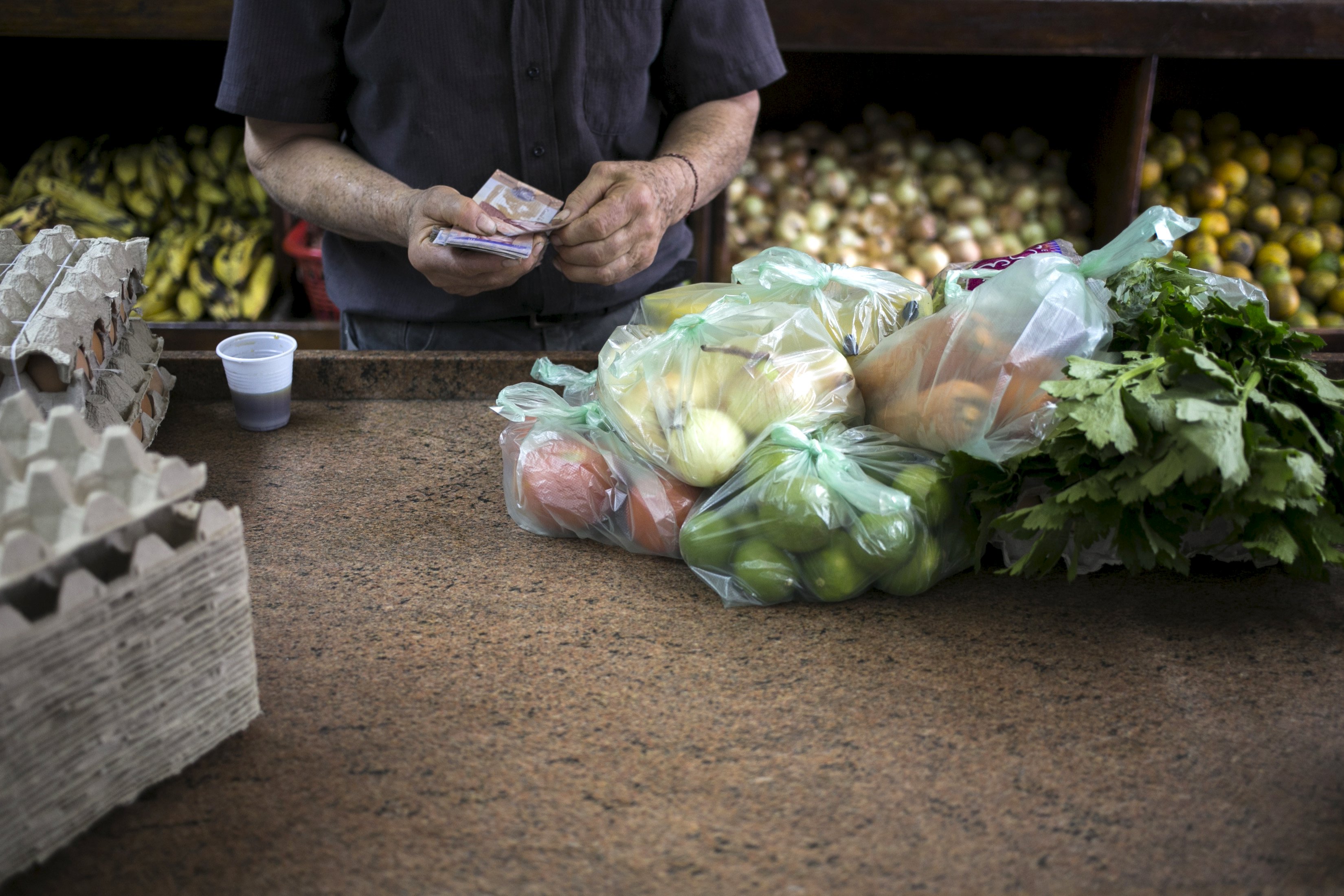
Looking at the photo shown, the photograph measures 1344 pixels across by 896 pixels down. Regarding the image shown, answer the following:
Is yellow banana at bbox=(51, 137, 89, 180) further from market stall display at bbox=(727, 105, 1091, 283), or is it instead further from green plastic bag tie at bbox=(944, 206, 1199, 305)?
green plastic bag tie at bbox=(944, 206, 1199, 305)

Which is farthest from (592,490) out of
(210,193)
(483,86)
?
(210,193)

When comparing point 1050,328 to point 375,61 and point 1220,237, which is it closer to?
point 375,61

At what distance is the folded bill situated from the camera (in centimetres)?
132

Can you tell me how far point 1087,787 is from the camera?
0.77 meters

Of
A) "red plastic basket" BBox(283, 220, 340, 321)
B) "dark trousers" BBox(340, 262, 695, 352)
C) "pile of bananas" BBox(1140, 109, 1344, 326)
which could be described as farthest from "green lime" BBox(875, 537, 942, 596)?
"pile of bananas" BBox(1140, 109, 1344, 326)

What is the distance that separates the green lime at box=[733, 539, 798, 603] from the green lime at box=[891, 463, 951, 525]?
A: 0.14 metres

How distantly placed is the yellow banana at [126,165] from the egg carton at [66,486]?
2331 millimetres

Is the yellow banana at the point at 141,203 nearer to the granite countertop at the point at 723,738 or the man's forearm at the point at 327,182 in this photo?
the man's forearm at the point at 327,182

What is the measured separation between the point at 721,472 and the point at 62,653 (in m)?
0.60

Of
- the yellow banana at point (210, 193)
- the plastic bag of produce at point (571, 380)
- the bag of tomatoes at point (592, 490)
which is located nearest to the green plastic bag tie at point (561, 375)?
the plastic bag of produce at point (571, 380)

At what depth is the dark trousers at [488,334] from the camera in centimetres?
172

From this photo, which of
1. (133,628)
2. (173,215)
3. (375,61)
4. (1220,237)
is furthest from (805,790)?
(173,215)

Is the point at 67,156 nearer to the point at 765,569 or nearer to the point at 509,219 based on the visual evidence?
the point at 509,219

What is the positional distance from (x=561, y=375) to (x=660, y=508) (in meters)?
0.31
